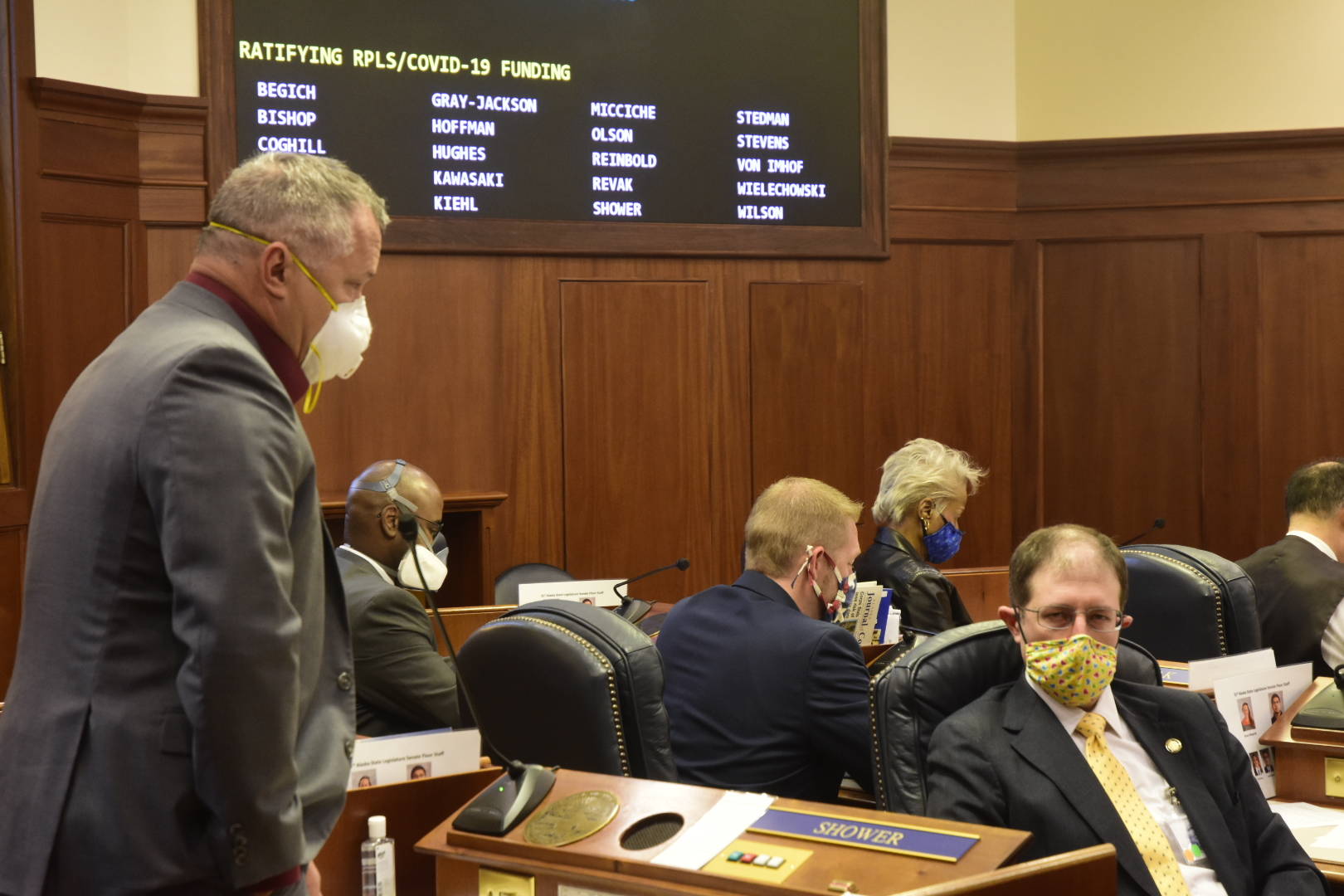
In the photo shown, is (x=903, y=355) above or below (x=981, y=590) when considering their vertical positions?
above

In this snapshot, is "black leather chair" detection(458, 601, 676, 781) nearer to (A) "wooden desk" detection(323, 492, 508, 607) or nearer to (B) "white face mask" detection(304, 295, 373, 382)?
(B) "white face mask" detection(304, 295, 373, 382)

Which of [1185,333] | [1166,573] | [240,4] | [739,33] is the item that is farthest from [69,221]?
[1185,333]

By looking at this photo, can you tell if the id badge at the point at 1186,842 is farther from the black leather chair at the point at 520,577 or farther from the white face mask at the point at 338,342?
the black leather chair at the point at 520,577

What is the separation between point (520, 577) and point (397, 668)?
239 cm

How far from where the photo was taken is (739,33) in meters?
6.41

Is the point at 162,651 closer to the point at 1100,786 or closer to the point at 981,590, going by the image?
the point at 1100,786

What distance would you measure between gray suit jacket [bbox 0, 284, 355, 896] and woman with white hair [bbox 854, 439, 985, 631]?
3.26 metres

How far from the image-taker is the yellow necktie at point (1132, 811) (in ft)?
7.54

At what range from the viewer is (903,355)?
271 inches

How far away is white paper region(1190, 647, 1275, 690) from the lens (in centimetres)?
281

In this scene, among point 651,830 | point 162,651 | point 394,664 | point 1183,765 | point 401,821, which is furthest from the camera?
point 394,664

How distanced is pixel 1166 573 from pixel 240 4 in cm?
419

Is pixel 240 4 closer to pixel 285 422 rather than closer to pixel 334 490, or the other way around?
pixel 334 490

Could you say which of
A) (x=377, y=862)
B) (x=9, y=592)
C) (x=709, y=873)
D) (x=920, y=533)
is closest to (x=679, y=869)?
(x=709, y=873)
